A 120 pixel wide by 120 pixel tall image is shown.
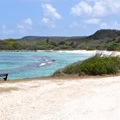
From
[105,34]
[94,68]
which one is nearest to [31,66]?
[94,68]

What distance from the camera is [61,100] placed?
46.2 feet

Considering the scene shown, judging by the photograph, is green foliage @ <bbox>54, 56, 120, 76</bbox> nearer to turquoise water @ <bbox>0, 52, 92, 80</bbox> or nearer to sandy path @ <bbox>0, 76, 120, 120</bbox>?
sandy path @ <bbox>0, 76, 120, 120</bbox>

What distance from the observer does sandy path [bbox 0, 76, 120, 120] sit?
11.6 meters

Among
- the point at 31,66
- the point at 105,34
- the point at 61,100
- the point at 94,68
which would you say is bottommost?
the point at 31,66

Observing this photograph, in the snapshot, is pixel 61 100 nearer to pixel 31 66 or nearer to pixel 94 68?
pixel 94 68

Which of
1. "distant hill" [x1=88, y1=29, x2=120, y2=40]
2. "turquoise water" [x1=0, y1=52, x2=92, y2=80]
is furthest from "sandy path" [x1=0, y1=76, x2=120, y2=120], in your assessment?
"distant hill" [x1=88, y1=29, x2=120, y2=40]

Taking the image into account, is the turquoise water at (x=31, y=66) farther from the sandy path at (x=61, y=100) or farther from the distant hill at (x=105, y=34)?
the distant hill at (x=105, y=34)

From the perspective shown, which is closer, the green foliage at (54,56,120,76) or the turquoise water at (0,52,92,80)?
the green foliage at (54,56,120,76)

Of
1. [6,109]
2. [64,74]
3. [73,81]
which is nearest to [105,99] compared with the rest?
[6,109]

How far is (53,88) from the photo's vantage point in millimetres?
16938

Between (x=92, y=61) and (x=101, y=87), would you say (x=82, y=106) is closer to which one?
(x=101, y=87)

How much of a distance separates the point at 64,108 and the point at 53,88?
4336mm

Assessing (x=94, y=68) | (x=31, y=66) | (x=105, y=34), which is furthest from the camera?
(x=105, y=34)

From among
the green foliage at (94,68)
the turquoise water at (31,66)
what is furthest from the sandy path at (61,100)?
the turquoise water at (31,66)
